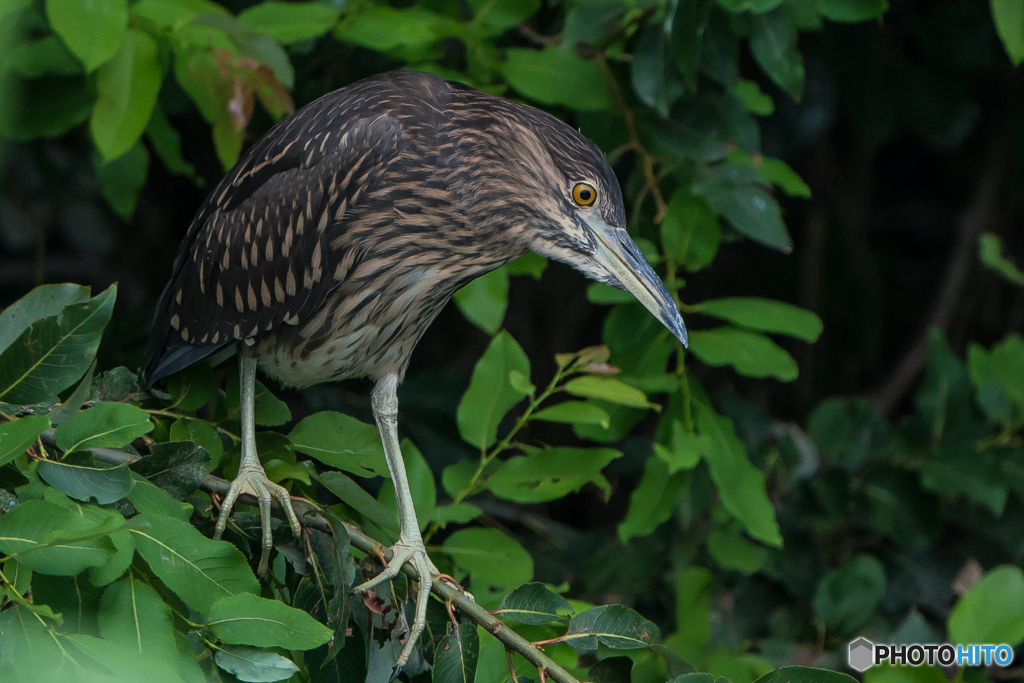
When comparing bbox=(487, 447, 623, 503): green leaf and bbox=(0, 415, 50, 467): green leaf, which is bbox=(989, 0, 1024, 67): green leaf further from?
bbox=(0, 415, 50, 467): green leaf

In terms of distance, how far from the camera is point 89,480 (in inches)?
41.6

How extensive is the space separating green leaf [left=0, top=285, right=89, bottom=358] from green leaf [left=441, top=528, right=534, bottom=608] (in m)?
0.78

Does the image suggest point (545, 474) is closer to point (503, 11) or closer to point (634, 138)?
point (634, 138)

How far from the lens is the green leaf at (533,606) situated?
122 centimetres

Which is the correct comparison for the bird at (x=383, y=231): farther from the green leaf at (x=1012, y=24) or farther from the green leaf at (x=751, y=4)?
the green leaf at (x=1012, y=24)

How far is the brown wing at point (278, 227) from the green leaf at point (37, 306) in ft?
1.62

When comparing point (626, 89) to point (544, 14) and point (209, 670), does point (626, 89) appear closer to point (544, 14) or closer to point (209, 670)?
point (544, 14)

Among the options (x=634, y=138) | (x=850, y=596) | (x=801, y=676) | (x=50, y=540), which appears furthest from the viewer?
(x=850, y=596)

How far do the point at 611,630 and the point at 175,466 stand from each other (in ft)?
1.95

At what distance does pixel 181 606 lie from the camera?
3.82ft

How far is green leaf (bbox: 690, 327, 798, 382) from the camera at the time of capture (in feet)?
6.27

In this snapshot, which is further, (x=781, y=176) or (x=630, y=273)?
(x=781, y=176)

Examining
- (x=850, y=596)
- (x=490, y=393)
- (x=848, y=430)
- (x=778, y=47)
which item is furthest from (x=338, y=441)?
(x=848, y=430)

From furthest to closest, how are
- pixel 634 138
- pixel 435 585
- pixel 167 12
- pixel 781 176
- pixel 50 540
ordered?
1. pixel 781 176
2. pixel 634 138
3. pixel 167 12
4. pixel 435 585
5. pixel 50 540
